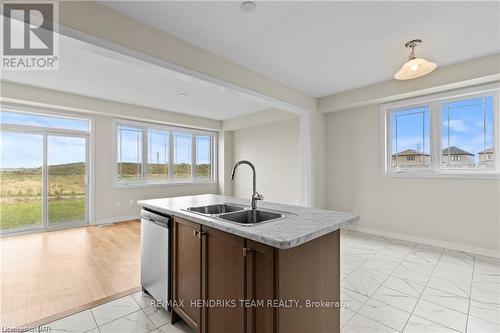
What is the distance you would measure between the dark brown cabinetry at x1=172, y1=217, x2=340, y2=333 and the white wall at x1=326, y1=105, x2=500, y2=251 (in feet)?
9.78

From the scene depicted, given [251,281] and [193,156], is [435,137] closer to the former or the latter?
[251,281]

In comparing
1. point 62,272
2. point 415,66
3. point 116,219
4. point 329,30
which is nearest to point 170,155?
point 116,219

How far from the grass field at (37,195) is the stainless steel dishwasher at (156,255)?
3642 millimetres

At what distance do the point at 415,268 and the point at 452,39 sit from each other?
263 cm

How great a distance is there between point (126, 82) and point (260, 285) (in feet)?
12.5

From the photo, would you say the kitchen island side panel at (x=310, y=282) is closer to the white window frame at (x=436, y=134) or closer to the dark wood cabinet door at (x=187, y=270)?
the dark wood cabinet door at (x=187, y=270)

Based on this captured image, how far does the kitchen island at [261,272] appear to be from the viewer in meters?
1.18

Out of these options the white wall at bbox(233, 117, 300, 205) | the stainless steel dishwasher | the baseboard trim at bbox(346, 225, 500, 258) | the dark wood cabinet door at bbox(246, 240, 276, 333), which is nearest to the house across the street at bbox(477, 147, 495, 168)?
the baseboard trim at bbox(346, 225, 500, 258)

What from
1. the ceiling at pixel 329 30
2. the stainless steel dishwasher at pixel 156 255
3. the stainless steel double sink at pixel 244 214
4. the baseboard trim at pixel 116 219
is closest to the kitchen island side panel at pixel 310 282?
the stainless steel double sink at pixel 244 214

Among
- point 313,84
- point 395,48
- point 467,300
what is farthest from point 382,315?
point 313,84

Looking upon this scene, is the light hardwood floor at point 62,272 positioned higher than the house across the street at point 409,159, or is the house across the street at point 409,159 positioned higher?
the house across the street at point 409,159

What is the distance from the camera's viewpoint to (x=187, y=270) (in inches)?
68.1

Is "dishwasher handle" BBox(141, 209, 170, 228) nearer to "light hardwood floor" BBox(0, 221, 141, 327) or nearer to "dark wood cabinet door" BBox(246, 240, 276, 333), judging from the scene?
"light hardwood floor" BBox(0, 221, 141, 327)

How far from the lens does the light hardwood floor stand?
2055mm
